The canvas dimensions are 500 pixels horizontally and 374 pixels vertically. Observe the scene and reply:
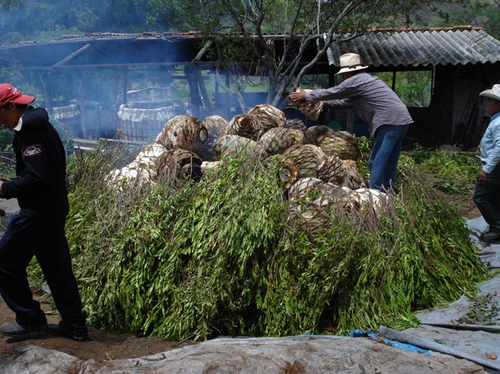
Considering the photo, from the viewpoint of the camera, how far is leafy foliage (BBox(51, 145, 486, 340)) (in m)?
3.61

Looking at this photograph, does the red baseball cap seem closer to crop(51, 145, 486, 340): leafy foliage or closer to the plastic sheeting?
crop(51, 145, 486, 340): leafy foliage

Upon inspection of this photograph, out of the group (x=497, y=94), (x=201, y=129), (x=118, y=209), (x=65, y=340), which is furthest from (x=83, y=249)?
(x=497, y=94)

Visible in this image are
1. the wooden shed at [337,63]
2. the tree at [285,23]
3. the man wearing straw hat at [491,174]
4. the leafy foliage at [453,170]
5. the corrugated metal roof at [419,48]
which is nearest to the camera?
the man wearing straw hat at [491,174]

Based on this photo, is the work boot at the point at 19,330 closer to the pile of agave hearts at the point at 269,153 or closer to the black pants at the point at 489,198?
the pile of agave hearts at the point at 269,153

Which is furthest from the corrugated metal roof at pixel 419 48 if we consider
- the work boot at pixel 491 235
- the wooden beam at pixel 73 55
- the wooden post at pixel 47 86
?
the wooden post at pixel 47 86

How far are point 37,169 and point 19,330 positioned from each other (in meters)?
1.22

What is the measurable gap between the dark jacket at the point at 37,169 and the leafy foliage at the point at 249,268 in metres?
0.83

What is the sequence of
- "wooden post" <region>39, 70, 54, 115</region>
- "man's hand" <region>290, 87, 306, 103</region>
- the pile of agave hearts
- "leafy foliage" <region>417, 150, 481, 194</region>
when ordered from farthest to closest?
"wooden post" <region>39, 70, 54, 115</region>
"leafy foliage" <region>417, 150, 481, 194</region>
"man's hand" <region>290, 87, 306, 103</region>
the pile of agave hearts

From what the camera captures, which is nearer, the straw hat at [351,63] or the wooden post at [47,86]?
the straw hat at [351,63]

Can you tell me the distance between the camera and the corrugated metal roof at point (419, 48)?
995 centimetres

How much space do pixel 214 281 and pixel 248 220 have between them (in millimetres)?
565

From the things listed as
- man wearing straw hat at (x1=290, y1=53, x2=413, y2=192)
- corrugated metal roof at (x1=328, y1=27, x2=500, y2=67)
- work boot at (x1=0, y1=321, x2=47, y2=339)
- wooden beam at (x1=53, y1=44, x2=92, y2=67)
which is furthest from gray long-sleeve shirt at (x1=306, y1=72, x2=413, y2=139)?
wooden beam at (x1=53, y1=44, x2=92, y2=67)

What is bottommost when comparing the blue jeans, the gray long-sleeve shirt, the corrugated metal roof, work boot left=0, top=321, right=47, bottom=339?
work boot left=0, top=321, right=47, bottom=339

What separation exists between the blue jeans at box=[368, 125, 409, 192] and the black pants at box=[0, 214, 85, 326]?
11.5ft
